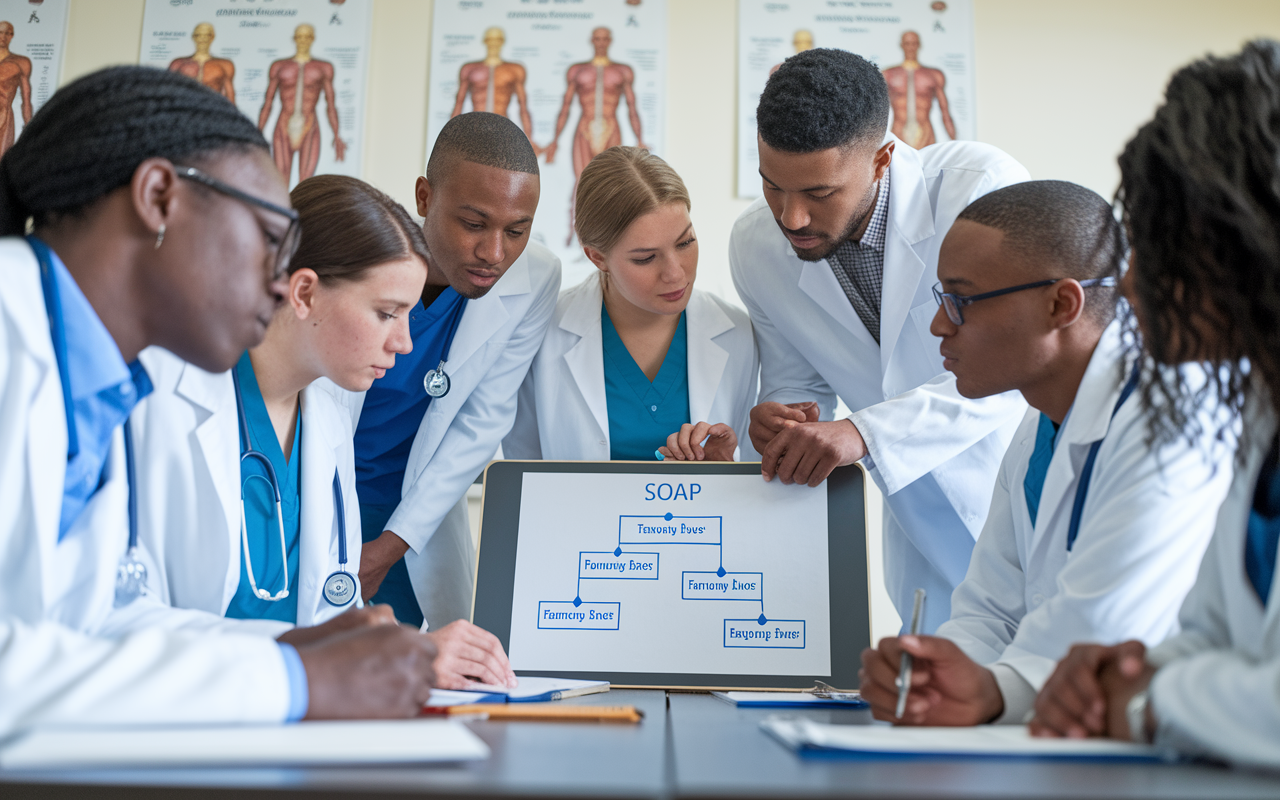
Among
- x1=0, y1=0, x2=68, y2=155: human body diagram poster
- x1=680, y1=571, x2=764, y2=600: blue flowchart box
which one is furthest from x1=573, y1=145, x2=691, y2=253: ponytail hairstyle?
x1=0, y1=0, x2=68, y2=155: human body diagram poster

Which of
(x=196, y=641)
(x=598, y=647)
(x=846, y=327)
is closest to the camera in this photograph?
(x=196, y=641)

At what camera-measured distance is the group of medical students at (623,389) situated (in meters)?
0.85

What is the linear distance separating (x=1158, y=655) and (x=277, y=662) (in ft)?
2.64

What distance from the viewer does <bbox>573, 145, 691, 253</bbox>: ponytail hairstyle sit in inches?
75.4

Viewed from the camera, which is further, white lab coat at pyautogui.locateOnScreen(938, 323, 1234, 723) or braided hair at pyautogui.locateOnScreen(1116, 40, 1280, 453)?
white lab coat at pyautogui.locateOnScreen(938, 323, 1234, 723)

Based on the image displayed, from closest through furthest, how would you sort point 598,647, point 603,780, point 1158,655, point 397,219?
point 603,780, point 1158,655, point 598,647, point 397,219

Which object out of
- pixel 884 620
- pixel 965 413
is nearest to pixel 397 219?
pixel 965 413

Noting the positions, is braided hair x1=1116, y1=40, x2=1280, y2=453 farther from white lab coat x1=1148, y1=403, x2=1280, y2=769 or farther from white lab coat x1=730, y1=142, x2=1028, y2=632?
white lab coat x1=730, y1=142, x2=1028, y2=632

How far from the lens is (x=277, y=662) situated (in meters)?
0.76

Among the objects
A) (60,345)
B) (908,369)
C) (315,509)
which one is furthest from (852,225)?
(60,345)

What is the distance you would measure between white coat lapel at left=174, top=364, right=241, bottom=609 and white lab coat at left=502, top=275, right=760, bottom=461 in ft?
2.39

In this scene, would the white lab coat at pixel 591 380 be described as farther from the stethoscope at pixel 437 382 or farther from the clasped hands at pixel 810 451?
the clasped hands at pixel 810 451

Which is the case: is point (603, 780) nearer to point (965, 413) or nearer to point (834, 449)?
point (834, 449)

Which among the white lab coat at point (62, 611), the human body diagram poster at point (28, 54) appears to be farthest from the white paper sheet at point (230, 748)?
the human body diagram poster at point (28, 54)
